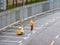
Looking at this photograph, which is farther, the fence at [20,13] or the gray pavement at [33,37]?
the fence at [20,13]

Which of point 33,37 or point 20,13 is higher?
point 33,37

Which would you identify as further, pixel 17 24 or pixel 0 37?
pixel 17 24

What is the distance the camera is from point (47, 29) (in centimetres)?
3662

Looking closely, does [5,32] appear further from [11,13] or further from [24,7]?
[24,7]

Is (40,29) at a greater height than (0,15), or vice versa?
(0,15)

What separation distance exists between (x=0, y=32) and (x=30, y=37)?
4677mm

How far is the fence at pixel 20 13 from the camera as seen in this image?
3592 centimetres

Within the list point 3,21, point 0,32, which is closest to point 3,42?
point 0,32

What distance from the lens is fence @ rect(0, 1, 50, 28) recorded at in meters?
35.9

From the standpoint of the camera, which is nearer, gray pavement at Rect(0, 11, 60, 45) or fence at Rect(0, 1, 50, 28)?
gray pavement at Rect(0, 11, 60, 45)

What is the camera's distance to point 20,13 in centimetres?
4353

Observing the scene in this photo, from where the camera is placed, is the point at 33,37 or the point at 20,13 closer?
the point at 33,37

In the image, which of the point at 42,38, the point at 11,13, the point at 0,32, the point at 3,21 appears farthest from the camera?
the point at 11,13

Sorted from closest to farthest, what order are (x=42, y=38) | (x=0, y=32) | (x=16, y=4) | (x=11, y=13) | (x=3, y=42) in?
(x=3, y=42)
(x=42, y=38)
(x=0, y=32)
(x=11, y=13)
(x=16, y=4)
